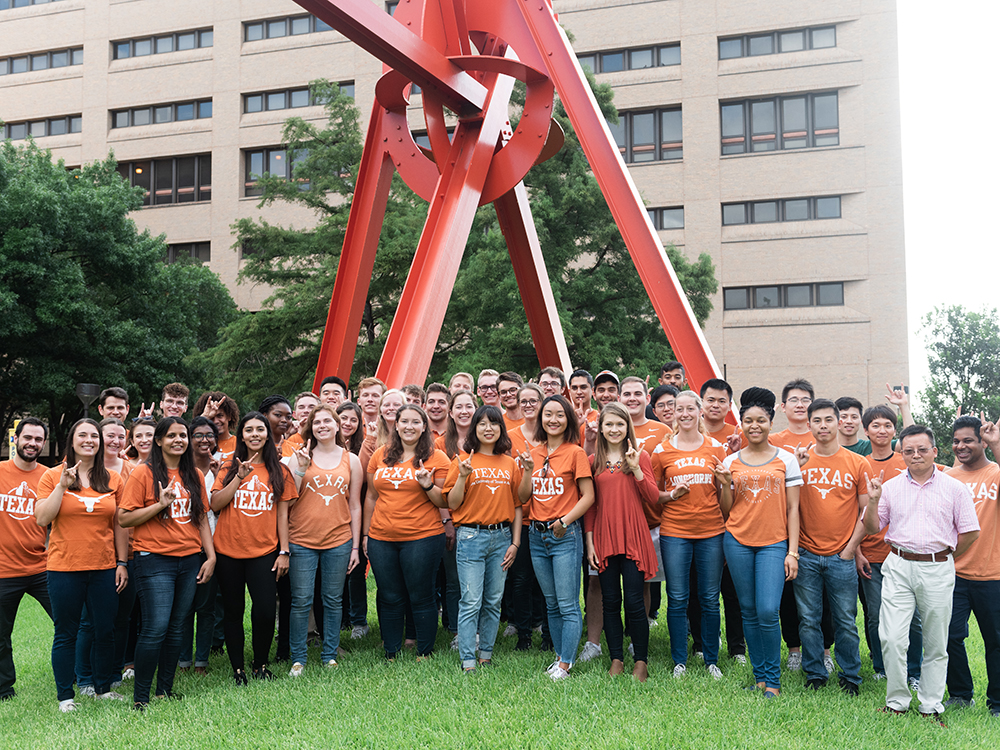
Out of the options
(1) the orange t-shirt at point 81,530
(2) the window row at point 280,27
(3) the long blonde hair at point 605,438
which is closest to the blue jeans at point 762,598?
(3) the long blonde hair at point 605,438

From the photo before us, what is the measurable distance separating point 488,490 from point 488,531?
0.27 m

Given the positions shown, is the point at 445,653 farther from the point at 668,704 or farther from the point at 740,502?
the point at 740,502

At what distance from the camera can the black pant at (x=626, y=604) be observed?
16.7ft

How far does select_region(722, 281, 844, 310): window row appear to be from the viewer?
26.4 metres

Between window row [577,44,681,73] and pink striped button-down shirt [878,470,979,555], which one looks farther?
window row [577,44,681,73]

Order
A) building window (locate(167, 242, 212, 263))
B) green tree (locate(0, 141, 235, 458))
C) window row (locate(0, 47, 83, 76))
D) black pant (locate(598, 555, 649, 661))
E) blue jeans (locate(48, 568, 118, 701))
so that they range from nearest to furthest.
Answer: blue jeans (locate(48, 568, 118, 701)), black pant (locate(598, 555, 649, 661)), green tree (locate(0, 141, 235, 458)), building window (locate(167, 242, 212, 263)), window row (locate(0, 47, 83, 76))

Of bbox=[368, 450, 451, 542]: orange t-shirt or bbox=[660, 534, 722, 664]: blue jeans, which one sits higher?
bbox=[368, 450, 451, 542]: orange t-shirt

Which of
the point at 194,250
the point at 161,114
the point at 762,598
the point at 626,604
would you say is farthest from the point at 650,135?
the point at 762,598

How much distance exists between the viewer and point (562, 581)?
17.0 ft

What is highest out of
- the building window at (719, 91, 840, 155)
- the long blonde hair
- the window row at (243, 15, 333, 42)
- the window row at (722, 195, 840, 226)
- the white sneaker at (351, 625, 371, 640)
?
the window row at (243, 15, 333, 42)

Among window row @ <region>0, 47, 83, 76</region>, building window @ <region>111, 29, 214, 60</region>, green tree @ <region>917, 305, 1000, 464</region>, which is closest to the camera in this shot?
green tree @ <region>917, 305, 1000, 464</region>

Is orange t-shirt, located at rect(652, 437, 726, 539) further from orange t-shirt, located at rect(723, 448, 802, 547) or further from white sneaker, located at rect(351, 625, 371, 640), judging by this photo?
white sneaker, located at rect(351, 625, 371, 640)

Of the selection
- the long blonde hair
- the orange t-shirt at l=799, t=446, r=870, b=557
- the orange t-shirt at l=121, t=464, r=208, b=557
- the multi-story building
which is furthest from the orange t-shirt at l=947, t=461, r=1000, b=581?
the multi-story building

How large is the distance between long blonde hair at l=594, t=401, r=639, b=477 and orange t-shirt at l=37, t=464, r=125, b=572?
297cm
